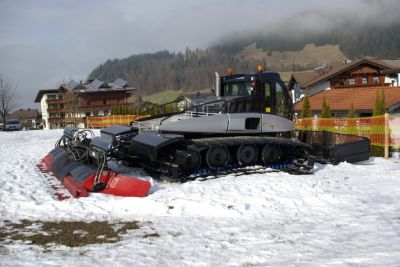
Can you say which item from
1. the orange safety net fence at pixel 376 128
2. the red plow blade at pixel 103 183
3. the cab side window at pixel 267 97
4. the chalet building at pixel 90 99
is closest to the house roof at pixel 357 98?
the orange safety net fence at pixel 376 128

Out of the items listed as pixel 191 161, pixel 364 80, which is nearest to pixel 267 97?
pixel 191 161

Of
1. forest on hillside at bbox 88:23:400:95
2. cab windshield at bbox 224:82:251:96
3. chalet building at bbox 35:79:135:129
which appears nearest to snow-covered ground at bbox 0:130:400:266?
cab windshield at bbox 224:82:251:96

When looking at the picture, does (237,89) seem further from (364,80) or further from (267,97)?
(364,80)

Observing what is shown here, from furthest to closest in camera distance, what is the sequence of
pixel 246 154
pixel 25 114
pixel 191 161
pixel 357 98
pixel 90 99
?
1. pixel 25 114
2. pixel 90 99
3. pixel 357 98
4. pixel 246 154
5. pixel 191 161

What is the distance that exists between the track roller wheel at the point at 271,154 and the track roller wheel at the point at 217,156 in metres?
1.12

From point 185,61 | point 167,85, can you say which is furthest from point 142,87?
point 185,61

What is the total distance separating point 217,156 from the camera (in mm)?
10562

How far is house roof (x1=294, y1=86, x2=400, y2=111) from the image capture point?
3434 cm

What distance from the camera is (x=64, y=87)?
239ft

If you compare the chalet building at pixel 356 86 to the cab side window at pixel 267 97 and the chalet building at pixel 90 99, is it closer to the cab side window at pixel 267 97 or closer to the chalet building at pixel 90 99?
the cab side window at pixel 267 97

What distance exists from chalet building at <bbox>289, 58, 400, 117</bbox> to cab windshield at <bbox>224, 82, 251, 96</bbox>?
25139 millimetres

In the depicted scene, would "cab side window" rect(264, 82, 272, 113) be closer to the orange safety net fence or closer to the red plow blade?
the orange safety net fence

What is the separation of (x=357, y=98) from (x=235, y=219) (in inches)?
1316

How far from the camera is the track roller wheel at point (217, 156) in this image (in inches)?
411
